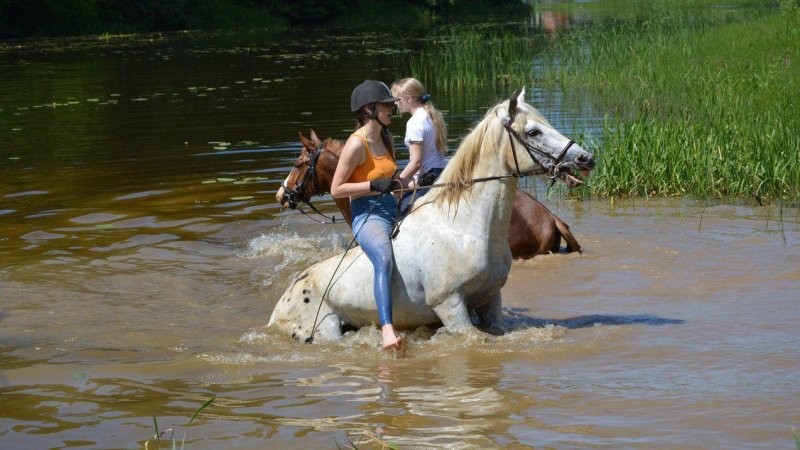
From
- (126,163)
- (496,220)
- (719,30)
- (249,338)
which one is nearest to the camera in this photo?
(496,220)

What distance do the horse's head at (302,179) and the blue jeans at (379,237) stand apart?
2.98 metres

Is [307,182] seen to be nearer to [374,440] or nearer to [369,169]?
[369,169]

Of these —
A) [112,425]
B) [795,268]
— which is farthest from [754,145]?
[112,425]

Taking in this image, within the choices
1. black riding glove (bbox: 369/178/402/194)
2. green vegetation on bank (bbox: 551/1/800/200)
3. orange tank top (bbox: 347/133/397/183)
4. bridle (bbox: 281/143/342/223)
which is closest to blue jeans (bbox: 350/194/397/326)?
orange tank top (bbox: 347/133/397/183)

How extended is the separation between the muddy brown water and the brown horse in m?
0.22

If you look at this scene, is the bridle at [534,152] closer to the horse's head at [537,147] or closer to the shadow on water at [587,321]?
the horse's head at [537,147]

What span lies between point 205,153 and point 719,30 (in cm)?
1191

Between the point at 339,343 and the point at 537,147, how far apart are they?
6.25ft

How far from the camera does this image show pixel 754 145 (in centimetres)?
1161

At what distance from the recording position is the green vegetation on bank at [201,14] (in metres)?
50.4

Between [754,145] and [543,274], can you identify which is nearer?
[543,274]

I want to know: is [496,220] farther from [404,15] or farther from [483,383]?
[404,15]

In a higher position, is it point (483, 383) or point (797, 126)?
point (797, 126)

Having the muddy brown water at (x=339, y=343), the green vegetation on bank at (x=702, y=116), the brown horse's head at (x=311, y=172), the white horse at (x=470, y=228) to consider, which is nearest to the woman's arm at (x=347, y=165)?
the white horse at (x=470, y=228)
